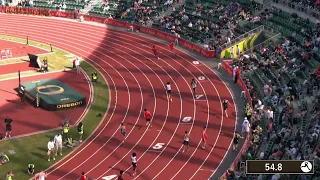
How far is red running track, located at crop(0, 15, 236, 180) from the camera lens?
2933 centimetres

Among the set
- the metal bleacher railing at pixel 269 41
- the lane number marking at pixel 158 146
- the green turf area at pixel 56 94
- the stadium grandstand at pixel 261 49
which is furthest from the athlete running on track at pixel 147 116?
the metal bleacher railing at pixel 269 41

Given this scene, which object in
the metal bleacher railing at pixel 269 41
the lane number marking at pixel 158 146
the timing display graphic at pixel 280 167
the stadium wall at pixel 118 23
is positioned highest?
the metal bleacher railing at pixel 269 41

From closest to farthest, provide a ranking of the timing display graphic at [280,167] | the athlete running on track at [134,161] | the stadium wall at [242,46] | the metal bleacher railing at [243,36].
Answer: the timing display graphic at [280,167] → the athlete running on track at [134,161] → the stadium wall at [242,46] → the metal bleacher railing at [243,36]

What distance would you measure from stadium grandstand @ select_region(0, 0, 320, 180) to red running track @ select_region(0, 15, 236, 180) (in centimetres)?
186

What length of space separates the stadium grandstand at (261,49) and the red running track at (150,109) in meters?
1.86

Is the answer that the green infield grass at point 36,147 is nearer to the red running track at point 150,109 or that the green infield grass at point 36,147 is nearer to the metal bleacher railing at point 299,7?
the red running track at point 150,109

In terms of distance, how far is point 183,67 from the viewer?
148ft

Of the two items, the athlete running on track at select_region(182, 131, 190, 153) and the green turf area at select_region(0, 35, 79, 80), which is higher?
the green turf area at select_region(0, 35, 79, 80)

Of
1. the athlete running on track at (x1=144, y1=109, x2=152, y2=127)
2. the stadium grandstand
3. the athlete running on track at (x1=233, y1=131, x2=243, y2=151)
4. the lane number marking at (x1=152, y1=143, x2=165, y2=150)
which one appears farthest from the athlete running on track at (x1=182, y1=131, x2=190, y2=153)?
the athlete running on track at (x1=144, y1=109, x2=152, y2=127)

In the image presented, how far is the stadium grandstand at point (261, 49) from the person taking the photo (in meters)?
28.2

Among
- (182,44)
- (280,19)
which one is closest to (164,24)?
(182,44)

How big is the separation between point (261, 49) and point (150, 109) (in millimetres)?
11712

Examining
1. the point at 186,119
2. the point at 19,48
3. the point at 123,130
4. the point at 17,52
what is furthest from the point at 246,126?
the point at 19,48

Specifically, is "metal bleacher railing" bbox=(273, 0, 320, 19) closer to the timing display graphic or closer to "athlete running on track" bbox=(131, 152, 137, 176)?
"athlete running on track" bbox=(131, 152, 137, 176)
